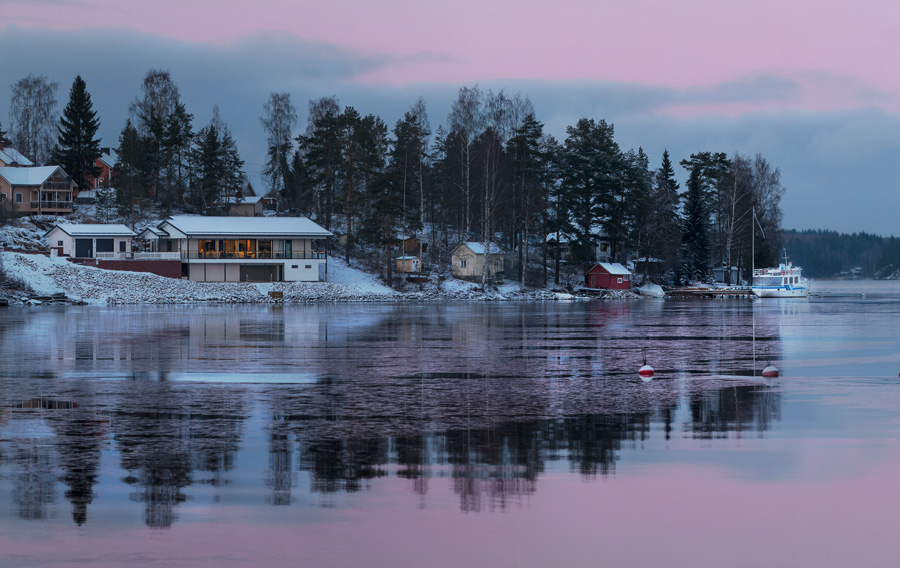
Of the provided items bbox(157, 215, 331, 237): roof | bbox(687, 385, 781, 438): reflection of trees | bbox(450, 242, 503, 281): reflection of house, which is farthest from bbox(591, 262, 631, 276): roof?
bbox(687, 385, 781, 438): reflection of trees

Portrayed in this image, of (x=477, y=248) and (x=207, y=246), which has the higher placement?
(x=207, y=246)

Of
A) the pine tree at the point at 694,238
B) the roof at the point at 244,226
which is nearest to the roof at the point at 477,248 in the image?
the roof at the point at 244,226

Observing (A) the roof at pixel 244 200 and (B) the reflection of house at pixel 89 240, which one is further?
(A) the roof at pixel 244 200

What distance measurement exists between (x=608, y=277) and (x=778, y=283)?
20327 mm

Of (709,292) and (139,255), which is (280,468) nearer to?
(139,255)

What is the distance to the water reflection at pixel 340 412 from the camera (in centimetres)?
1260

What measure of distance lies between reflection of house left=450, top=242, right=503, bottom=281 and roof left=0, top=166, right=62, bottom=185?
45.5m

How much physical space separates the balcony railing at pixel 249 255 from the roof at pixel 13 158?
33.7 metres

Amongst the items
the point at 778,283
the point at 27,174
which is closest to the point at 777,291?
the point at 778,283

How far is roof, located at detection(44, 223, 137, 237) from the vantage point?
9212 centimetres

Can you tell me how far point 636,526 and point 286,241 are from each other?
8922cm

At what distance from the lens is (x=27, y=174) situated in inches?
4131

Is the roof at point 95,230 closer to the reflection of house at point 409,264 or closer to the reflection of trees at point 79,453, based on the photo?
the reflection of house at point 409,264

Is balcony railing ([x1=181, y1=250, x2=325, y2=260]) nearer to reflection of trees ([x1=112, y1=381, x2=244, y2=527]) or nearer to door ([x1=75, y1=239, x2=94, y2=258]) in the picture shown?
door ([x1=75, y1=239, x2=94, y2=258])
